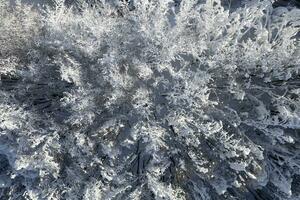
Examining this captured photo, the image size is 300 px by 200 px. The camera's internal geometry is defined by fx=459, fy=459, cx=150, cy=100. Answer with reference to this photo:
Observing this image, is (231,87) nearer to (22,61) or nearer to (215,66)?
(215,66)

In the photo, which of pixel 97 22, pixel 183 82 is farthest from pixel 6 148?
pixel 183 82

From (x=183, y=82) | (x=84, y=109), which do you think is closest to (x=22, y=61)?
(x=84, y=109)

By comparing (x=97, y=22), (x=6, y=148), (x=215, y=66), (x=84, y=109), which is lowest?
(x=6, y=148)

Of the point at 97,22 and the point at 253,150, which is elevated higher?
the point at 97,22

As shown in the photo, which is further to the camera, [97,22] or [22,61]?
[22,61]

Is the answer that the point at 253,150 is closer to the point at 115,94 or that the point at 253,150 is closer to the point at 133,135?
the point at 133,135

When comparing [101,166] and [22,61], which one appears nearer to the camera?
[101,166]
